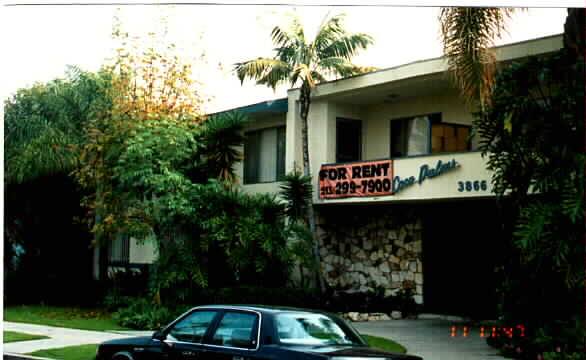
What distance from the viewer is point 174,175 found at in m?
20.3

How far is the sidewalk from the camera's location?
50.5 feet

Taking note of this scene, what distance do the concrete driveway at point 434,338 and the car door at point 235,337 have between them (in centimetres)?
583

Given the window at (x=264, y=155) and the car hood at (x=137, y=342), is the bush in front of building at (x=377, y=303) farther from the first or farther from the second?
the car hood at (x=137, y=342)

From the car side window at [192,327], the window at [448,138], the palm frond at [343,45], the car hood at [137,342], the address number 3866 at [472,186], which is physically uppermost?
the palm frond at [343,45]

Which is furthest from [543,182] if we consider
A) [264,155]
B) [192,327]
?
[264,155]

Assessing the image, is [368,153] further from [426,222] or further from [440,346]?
[440,346]

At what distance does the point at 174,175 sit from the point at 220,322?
1148 centimetres

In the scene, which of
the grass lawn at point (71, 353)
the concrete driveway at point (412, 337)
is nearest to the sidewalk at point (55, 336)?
the concrete driveway at point (412, 337)

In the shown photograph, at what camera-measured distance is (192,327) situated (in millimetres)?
9406

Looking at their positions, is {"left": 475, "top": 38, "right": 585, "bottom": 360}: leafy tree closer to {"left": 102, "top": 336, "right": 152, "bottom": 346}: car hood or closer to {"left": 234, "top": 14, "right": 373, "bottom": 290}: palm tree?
{"left": 102, "top": 336, "right": 152, "bottom": 346}: car hood

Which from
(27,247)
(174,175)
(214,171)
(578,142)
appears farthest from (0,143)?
(27,247)

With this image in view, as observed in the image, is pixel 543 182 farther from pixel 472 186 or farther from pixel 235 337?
pixel 235 337

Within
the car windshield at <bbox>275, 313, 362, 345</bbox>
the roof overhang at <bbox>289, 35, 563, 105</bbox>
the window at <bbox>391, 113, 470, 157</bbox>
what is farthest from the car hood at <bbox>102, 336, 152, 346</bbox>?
the window at <bbox>391, 113, 470, 157</bbox>

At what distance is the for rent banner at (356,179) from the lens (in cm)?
1988
